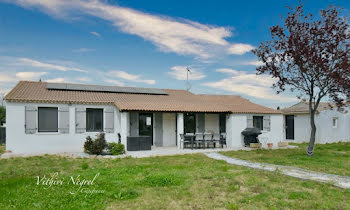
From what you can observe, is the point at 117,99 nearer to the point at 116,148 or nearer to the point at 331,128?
the point at 116,148

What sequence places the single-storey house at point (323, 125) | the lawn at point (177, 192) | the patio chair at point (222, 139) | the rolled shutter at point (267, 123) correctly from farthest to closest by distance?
the single-storey house at point (323, 125), the rolled shutter at point (267, 123), the patio chair at point (222, 139), the lawn at point (177, 192)

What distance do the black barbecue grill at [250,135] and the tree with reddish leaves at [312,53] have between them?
399cm

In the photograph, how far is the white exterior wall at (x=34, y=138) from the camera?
13.1 meters

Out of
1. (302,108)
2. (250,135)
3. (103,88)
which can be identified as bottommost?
(250,135)

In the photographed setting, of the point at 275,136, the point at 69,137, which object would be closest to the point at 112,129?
the point at 69,137

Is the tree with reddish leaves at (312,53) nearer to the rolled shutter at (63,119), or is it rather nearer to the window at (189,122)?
the window at (189,122)

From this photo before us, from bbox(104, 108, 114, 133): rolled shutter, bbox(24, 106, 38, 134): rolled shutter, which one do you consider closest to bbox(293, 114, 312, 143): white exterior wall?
bbox(104, 108, 114, 133): rolled shutter

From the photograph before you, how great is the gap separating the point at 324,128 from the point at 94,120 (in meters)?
17.8

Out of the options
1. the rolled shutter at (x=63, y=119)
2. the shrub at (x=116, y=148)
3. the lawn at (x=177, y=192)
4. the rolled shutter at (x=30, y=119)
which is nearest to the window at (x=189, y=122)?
the shrub at (x=116, y=148)

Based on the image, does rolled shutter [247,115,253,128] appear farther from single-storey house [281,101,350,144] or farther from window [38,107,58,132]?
window [38,107,58,132]

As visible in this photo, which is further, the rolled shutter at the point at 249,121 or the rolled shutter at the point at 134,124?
the rolled shutter at the point at 249,121

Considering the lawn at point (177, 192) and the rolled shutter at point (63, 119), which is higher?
the rolled shutter at point (63, 119)

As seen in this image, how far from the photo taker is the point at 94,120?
48.8 feet

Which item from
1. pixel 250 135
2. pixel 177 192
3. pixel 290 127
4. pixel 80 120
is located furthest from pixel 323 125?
pixel 177 192
